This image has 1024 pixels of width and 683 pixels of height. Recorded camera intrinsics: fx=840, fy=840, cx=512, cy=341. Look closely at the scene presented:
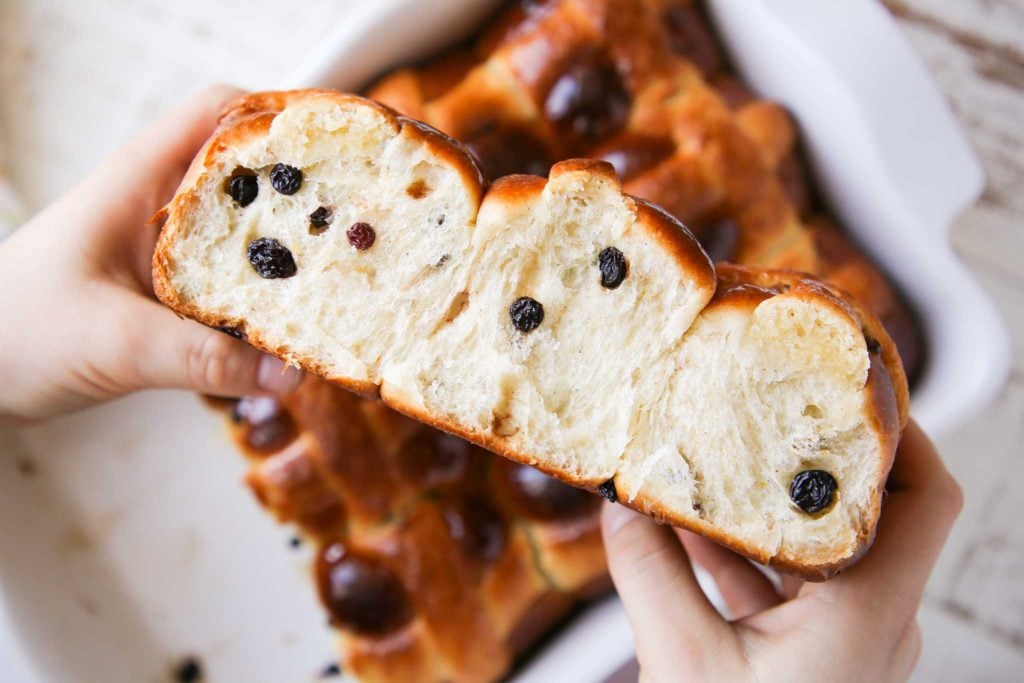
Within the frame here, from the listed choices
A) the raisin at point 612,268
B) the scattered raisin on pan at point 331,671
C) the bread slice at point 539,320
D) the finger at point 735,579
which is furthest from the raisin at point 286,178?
the scattered raisin on pan at point 331,671

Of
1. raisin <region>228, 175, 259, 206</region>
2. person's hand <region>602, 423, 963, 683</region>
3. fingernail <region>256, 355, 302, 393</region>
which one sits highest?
raisin <region>228, 175, 259, 206</region>

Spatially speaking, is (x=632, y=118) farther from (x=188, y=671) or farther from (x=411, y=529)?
(x=188, y=671)

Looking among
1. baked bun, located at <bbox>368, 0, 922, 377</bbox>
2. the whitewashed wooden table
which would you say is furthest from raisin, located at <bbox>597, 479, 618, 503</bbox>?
the whitewashed wooden table

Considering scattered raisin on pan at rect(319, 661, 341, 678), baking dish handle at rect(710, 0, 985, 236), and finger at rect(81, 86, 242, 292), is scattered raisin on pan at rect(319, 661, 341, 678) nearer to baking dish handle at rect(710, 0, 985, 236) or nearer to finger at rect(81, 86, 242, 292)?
finger at rect(81, 86, 242, 292)

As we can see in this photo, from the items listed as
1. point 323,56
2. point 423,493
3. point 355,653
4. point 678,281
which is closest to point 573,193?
point 678,281

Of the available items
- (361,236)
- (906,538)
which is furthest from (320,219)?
(906,538)

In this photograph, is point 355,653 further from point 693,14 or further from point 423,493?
point 693,14
